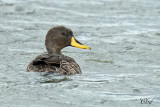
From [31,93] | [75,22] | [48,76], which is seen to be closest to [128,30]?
[75,22]

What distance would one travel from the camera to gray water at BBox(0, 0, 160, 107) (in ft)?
27.9

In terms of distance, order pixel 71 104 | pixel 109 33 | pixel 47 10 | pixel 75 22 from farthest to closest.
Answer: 1. pixel 47 10
2. pixel 75 22
3. pixel 109 33
4. pixel 71 104

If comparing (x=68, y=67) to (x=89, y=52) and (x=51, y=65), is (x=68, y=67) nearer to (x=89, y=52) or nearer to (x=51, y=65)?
(x=51, y=65)

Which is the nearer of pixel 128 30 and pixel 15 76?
pixel 15 76

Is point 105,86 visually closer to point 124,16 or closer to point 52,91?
point 52,91

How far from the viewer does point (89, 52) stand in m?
13.9

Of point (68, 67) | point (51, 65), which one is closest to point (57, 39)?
point (68, 67)

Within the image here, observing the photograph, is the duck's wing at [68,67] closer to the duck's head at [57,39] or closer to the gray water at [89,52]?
the gray water at [89,52]

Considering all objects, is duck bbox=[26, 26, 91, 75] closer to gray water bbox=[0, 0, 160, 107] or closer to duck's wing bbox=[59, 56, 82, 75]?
duck's wing bbox=[59, 56, 82, 75]

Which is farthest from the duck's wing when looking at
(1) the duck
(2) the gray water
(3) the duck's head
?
(3) the duck's head

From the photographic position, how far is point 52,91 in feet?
28.6

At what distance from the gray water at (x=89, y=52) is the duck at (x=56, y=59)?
0.53 ft

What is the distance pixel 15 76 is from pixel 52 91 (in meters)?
1.40

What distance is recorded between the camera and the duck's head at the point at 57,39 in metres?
11.0
